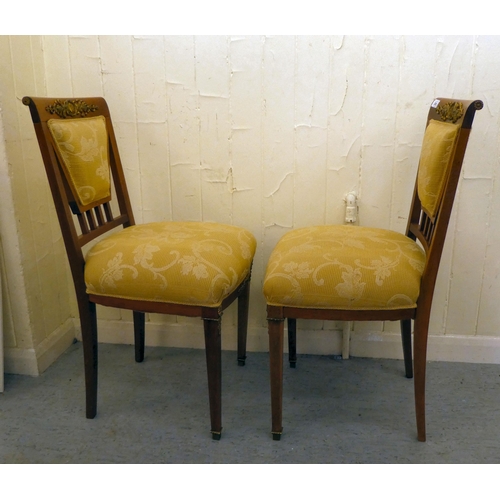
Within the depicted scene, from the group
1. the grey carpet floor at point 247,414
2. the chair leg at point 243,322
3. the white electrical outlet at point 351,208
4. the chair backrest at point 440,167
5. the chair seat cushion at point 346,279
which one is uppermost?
the chair backrest at point 440,167

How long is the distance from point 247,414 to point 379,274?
0.66 metres

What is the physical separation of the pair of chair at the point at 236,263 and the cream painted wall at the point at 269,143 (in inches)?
9.0

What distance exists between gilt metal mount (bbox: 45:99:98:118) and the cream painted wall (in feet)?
0.80

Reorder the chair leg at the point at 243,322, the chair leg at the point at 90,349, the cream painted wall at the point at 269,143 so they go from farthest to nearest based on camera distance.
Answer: the chair leg at the point at 243,322, the cream painted wall at the point at 269,143, the chair leg at the point at 90,349

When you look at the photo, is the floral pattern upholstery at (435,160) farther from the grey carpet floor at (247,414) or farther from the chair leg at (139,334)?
the chair leg at (139,334)

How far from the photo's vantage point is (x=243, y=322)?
1915mm

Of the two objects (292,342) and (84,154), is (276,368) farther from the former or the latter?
(84,154)

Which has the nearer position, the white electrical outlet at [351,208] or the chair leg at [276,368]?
the chair leg at [276,368]

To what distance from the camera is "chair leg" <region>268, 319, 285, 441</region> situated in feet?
4.80

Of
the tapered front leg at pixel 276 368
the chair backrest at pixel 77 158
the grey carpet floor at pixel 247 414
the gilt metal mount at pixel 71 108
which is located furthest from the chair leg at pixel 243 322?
the gilt metal mount at pixel 71 108

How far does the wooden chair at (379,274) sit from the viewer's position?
1385 millimetres

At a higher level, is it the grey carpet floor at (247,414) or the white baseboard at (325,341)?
the white baseboard at (325,341)

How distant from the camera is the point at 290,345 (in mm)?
1950

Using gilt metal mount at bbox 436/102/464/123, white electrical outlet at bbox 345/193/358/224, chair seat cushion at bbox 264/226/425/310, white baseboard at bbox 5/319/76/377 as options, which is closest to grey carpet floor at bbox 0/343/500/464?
white baseboard at bbox 5/319/76/377
